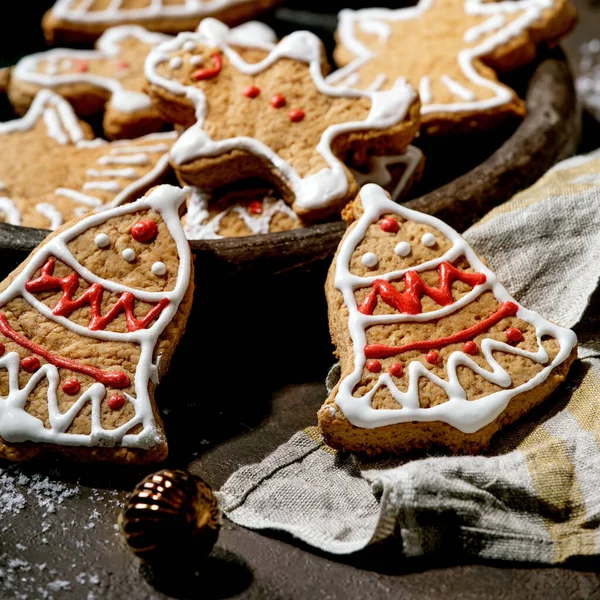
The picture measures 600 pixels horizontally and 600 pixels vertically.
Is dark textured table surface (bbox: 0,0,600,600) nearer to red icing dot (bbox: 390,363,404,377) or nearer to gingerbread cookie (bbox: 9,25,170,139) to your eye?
red icing dot (bbox: 390,363,404,377)

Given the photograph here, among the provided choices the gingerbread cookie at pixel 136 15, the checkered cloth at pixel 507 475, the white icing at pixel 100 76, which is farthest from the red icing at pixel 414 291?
the gingerbread cookie at pixel 136 15

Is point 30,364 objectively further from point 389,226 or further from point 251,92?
point 251,92

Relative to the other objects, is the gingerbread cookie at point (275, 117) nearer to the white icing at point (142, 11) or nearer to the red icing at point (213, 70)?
the red icing at point (213, 70)

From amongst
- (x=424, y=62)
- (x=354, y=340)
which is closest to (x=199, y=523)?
(x=354, y=340)

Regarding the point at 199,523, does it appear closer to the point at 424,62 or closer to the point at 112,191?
the point at 112,191

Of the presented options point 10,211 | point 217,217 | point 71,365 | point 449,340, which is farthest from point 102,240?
point 449,340
